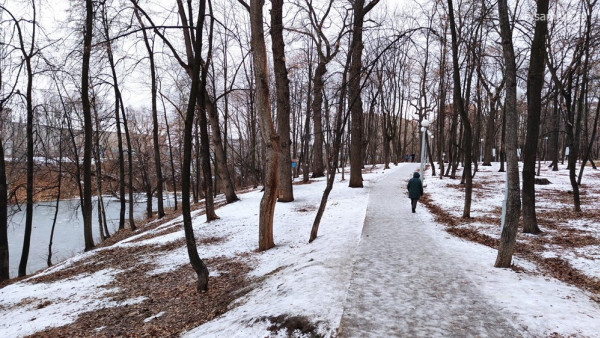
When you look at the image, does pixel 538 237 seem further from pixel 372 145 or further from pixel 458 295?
pixel 372 145

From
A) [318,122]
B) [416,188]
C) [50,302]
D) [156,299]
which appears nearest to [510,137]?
[416,188]

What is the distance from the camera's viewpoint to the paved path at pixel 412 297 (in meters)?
3.88

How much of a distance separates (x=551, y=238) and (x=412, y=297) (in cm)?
639

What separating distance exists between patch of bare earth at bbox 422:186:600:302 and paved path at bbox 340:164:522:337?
63.4 inches

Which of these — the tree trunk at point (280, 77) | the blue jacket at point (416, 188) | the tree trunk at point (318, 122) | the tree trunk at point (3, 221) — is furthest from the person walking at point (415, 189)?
the tree trunk at point (3, 221)

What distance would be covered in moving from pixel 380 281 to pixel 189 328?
9.97 ft

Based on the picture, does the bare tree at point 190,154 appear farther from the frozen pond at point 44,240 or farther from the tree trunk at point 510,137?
the frozen pond at point 44,240

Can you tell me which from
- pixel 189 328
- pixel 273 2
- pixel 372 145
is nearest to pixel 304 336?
pixel 189 328

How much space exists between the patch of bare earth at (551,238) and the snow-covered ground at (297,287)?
1.48 ft

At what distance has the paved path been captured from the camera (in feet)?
12.7

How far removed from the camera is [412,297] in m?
4.82

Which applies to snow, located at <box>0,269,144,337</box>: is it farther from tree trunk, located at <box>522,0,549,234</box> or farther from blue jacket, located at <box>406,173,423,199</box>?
tree trunk, located at <box>522,0,549,234</box>

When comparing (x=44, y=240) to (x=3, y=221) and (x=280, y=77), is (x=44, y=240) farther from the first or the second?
(x=280, y=77)

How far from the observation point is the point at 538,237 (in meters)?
8.84
